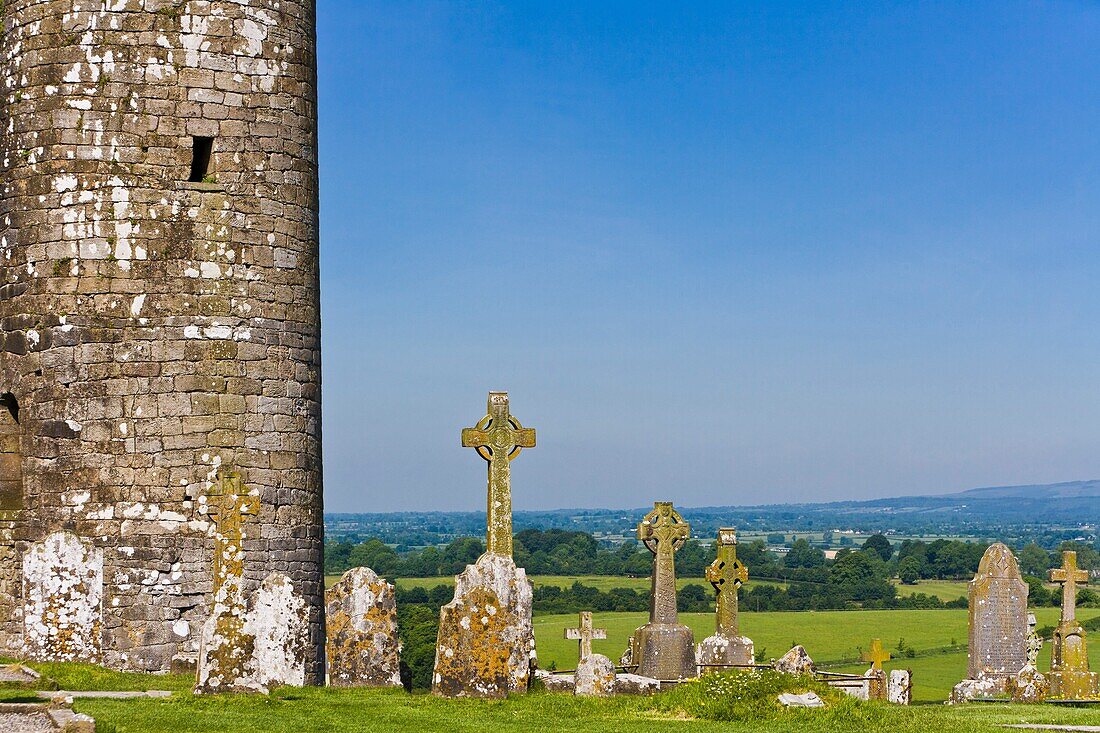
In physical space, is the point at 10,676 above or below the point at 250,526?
below

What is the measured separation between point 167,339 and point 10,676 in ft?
18.1

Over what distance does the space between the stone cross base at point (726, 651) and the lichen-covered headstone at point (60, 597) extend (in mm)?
7596

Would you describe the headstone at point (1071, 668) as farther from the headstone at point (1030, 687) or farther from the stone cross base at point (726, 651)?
the stone cross base at point (726, 651)

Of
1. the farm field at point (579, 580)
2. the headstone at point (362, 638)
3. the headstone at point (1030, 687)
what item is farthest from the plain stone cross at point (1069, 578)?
the farm field at point (579, 580)

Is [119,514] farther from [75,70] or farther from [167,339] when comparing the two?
[75,70]

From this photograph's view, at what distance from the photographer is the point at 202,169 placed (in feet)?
57.0

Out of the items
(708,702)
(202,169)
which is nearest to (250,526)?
(202,169)

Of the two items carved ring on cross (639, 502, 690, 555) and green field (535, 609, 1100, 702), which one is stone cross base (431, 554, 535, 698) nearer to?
carved ring on cross (639, 502, 690, 555)

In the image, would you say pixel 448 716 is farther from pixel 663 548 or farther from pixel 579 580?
pixel 579 580

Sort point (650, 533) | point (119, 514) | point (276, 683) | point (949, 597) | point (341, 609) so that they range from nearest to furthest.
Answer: point (276, 683) < point (341, 609) < point (119, 514) < point (650, 533) < point (949, 597)

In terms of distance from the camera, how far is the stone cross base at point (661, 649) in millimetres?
18188

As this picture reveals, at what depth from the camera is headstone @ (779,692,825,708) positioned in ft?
39.7

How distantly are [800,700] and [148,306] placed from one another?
8.86 metres

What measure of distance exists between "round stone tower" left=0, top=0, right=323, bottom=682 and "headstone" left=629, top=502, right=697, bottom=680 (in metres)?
4.16
